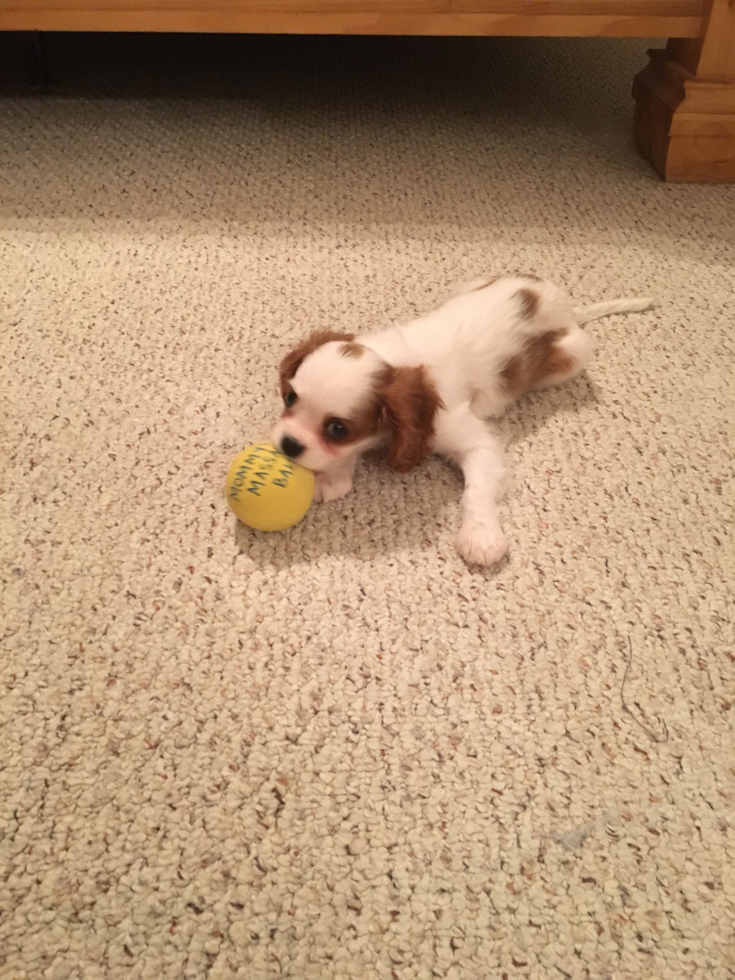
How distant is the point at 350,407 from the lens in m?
0.95

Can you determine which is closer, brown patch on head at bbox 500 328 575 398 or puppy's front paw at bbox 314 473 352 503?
puppy's front paw at bbox 314 473 352 503

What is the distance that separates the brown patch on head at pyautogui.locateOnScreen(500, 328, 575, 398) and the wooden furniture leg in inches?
33.2

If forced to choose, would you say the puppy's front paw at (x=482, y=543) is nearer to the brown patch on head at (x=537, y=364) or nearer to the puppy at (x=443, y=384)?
the puppy at (x=443, y=384)

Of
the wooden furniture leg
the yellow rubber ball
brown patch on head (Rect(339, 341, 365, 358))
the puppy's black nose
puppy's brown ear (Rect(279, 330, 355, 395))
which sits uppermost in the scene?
the wooden furniture leg

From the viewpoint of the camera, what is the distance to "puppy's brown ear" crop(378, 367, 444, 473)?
96 centimetres

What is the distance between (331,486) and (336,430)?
4.4 inches

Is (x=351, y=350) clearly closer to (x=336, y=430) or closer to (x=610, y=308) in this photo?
(x=336, y=430)

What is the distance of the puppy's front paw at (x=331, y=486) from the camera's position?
105 centimetres

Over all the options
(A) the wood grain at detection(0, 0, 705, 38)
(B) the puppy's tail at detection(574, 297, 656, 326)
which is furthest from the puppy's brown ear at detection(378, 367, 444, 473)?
(A) the wood grain at detection(0, 0, 705, 38)

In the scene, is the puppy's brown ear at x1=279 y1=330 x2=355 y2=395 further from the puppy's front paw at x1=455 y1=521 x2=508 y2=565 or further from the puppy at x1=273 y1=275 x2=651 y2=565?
the puppy's front paw at x1=455 y1=521 x2=508 y2=565

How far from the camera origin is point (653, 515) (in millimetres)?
1038

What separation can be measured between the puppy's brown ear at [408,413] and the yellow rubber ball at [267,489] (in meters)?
0.13

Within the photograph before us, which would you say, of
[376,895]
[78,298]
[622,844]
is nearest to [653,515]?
[622,844]

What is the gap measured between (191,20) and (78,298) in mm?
724
